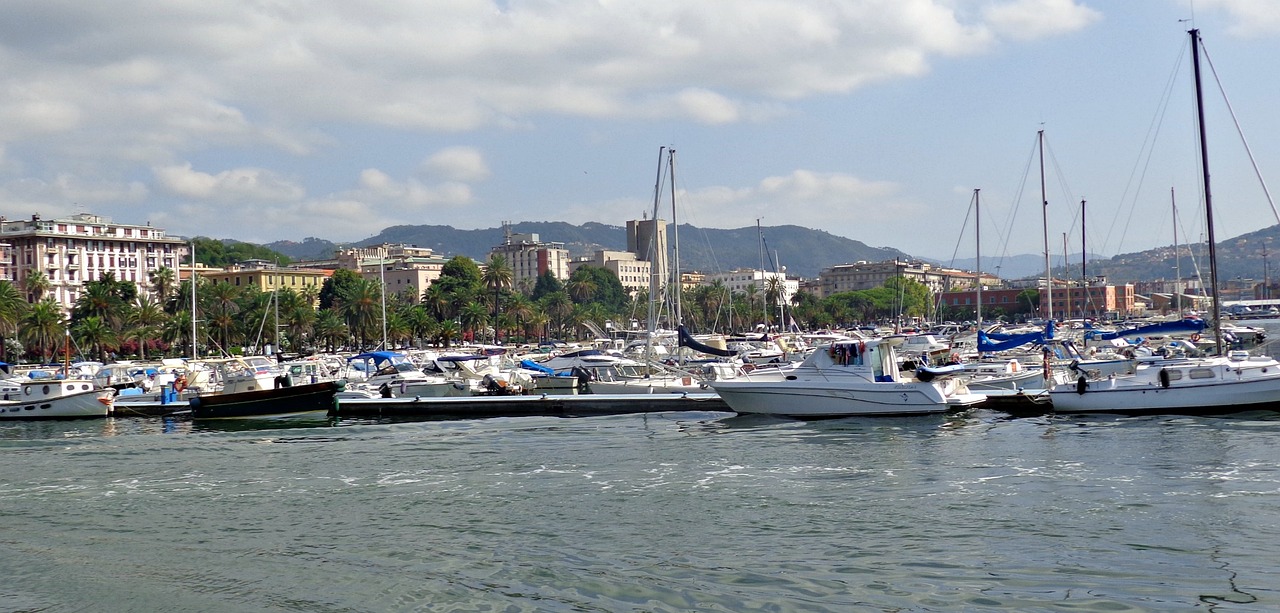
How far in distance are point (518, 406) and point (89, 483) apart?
19603mm

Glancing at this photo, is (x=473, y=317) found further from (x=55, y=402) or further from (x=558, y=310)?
(x=55, y=402)

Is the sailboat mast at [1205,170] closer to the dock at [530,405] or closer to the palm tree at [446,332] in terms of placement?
the dock at [530,405]

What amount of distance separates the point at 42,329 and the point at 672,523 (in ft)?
270

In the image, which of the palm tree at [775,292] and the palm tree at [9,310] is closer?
the palm tree at [9,310]

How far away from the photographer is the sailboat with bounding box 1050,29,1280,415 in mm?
35781

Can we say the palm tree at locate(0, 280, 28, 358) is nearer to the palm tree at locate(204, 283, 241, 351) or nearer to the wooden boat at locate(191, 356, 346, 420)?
the palm tree at locate(204, 283, 241, 351)

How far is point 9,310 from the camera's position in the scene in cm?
8450

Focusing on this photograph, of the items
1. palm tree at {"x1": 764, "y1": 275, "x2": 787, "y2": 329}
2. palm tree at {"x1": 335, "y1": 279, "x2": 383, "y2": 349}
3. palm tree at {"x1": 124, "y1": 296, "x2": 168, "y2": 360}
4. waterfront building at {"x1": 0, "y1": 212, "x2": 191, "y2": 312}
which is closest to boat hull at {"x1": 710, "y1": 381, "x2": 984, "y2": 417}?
palm tree at {"x1": 124, "y1": 296, "x2": 168, "y2": 360}

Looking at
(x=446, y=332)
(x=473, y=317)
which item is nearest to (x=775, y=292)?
(x=473, y=317)

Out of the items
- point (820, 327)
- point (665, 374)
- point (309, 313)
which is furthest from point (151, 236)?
point (665, 374)

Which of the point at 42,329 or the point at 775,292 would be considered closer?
the point at 42,329

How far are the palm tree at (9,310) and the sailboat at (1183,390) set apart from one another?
75.0 m

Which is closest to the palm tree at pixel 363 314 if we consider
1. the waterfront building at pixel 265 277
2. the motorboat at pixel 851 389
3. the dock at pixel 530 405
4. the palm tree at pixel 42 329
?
the palm tree at pixel 42 329

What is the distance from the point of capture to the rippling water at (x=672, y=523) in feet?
54.2
